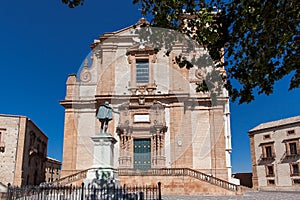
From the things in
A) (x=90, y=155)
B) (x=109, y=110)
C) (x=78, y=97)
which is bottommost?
(x=90, y=155)

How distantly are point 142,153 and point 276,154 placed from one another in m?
14.9

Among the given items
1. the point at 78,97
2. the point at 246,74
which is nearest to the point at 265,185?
the point at 78,97

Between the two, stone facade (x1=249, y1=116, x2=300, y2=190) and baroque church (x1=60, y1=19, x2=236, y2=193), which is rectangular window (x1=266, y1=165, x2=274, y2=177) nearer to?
stone facade (x1=249, y1=116, x2=300, y2=190)

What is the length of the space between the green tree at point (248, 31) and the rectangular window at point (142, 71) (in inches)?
502

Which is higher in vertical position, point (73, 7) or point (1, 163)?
point (73, 7)

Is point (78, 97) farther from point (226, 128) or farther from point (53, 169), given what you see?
point (53, 169)

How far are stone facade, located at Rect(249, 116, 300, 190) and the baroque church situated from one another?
8.49 meters

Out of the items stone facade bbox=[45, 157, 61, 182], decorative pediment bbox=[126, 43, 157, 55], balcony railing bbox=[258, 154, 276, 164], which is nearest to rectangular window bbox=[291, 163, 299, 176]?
balcony railing bbox=[258, 154, 276, 164]

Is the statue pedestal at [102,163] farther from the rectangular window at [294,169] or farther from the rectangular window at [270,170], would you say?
the rectangular window at [270,170]

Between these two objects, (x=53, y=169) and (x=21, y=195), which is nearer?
(x=21, y=195)

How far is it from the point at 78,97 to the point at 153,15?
1327cm

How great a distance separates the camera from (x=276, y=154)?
26859 mm

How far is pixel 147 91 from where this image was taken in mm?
19828

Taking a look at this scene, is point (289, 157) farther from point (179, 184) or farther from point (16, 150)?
point (16, 150)
